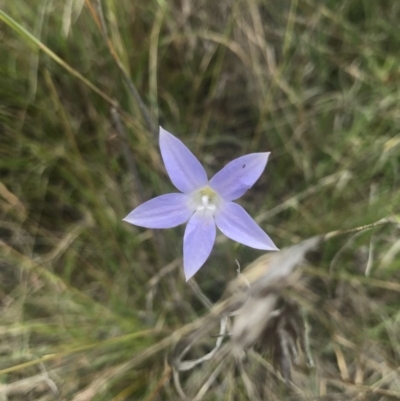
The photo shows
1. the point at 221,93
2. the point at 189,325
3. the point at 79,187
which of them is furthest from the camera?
the point at 221,93

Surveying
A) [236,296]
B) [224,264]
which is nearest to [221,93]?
[224,264]

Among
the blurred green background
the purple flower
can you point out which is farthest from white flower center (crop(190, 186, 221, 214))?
the blurred green background

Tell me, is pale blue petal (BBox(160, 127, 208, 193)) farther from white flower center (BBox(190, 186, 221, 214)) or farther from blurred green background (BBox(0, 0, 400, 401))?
blurred green background (BBox(0, 0, 400, 401))

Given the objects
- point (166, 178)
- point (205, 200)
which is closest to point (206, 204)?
point (205, 200)

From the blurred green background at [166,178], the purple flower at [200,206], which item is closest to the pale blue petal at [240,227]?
the purple flower at [200,206]

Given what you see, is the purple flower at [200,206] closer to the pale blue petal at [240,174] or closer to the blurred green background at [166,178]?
the pale blue petal at [240,174]

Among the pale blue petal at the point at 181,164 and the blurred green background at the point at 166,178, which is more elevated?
the pale blue petal at the point at 181,164

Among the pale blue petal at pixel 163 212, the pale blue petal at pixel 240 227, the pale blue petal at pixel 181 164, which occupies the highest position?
the pale blue petal at pixel 181 164

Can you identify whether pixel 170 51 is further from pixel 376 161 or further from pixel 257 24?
pixel 376 161
